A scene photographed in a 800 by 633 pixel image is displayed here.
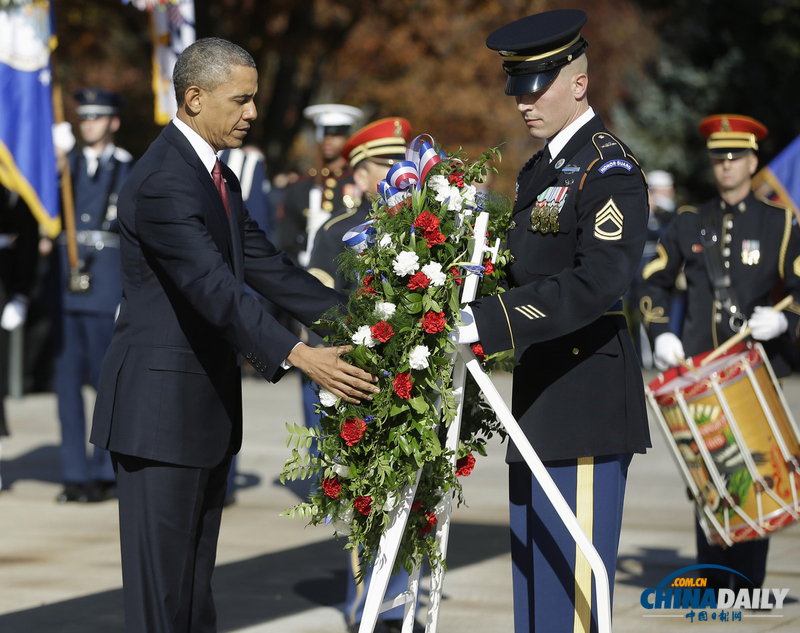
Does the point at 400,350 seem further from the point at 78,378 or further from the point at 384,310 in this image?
the point at 78,378

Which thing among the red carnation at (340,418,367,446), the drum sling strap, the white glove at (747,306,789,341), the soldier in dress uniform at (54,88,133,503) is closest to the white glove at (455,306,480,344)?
the red carnation at (340,418,367,446)

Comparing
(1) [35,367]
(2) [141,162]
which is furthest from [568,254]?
(1) [35,367]

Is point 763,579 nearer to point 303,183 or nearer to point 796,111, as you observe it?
point 303,183

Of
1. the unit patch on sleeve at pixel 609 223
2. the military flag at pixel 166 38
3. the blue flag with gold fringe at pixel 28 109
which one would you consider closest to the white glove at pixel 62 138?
the blue flag with gold fringe at pixel 28 109

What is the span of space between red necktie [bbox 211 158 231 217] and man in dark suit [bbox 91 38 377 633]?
0.04 feet

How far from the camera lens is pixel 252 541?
6359 millimetres

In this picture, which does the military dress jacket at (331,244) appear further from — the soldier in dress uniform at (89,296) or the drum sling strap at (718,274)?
the soldier in dress uniform at (89,296)

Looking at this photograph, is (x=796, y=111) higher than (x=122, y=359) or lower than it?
higher

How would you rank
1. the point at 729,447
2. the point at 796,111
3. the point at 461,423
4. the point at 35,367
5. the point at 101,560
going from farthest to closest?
1. the point at 796,111
2. the point at 35,367
3. the point at 101,560
4. the point at 729,447
5. the point at 461,423

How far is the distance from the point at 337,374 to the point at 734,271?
2918 mm

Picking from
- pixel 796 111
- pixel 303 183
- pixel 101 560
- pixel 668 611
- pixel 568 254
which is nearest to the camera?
pixel 568 254

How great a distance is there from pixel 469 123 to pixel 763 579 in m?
19.6

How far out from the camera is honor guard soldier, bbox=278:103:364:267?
7121 mm

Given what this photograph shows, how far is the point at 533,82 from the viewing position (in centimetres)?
342
